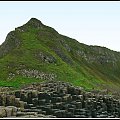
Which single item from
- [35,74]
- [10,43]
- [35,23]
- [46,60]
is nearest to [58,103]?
[35,74]

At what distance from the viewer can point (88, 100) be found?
31.5 metres

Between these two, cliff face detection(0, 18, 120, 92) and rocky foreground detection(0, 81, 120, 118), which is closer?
rocky foreground detection(0, 81, 120, 118)

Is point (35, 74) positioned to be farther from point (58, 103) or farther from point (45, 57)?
point (58, 103)

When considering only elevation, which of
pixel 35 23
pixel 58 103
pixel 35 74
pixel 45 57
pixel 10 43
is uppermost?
pixel 35 23

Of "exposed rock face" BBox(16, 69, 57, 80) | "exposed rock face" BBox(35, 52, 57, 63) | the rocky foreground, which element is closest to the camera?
the rocky foreground

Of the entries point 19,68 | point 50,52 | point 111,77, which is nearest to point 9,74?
point 19,68

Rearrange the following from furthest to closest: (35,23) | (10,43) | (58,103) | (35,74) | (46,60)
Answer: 1. (35,23)
2. (10,43)
3. (46,60)
4. (35,74)
5. (58,103)

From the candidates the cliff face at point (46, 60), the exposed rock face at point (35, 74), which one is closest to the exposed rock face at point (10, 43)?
the cliff face at point (46, 60)

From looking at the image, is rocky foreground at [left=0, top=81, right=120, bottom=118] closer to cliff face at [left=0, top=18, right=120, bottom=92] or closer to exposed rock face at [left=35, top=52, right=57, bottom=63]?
cliff face at [left=0, top=18, right=120, bottom=92]

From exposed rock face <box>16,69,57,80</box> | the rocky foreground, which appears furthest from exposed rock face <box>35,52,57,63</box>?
the rocky foreground

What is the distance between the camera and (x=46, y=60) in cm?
9069

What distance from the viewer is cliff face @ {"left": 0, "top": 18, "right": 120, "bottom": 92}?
78000 millimetres

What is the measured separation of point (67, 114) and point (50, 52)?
245 feet

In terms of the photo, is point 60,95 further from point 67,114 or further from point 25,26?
point 25,26
